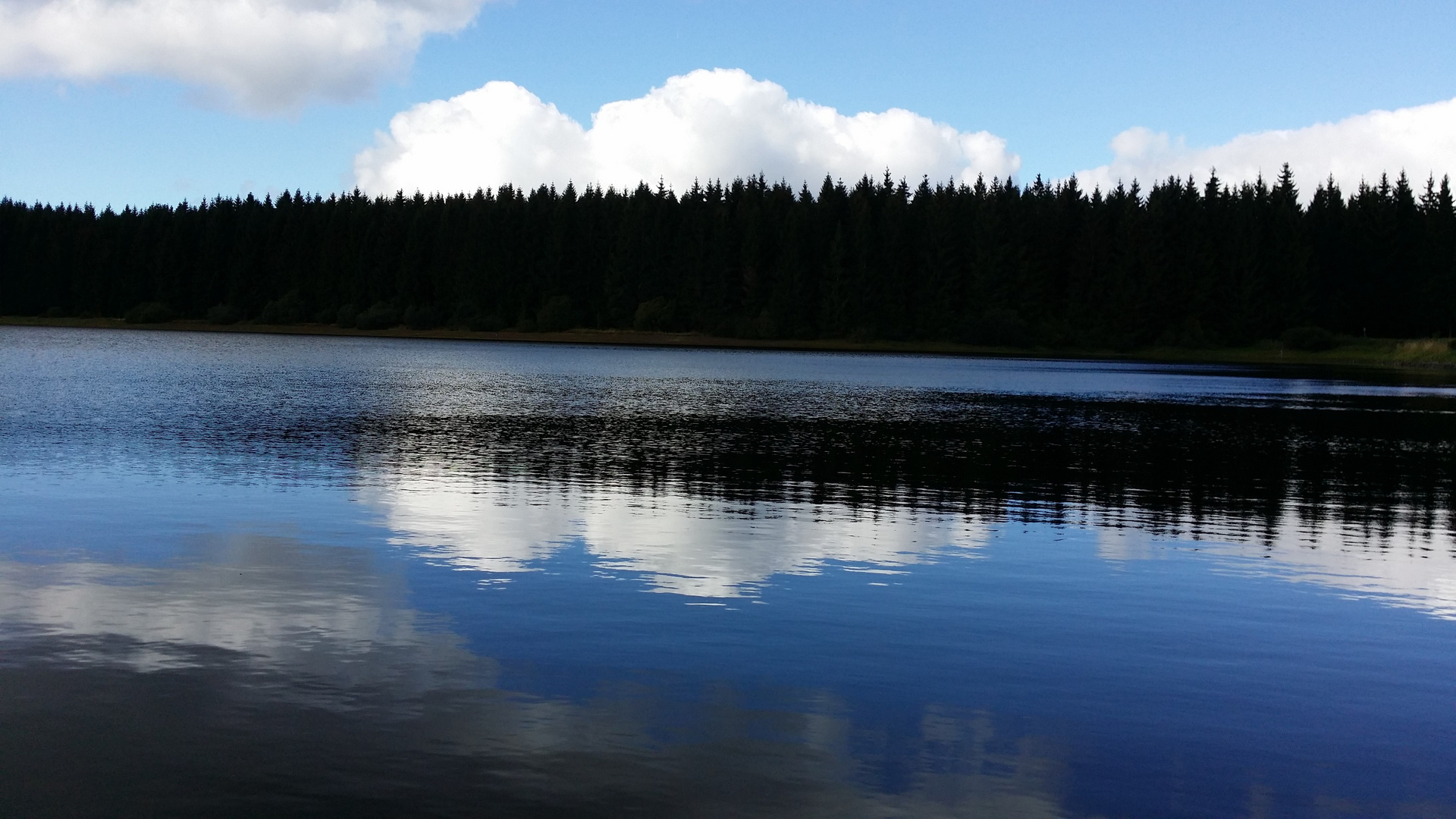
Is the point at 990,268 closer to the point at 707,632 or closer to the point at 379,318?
the point at 379,318

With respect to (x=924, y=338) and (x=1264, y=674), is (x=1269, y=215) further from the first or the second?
(x=1264, y=674)

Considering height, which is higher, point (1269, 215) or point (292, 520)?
point (1269, 215)

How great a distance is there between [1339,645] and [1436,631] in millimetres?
1848

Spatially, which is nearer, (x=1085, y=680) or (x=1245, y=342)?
(x=1085, y=680)

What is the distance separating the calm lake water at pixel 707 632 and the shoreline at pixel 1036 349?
381ft

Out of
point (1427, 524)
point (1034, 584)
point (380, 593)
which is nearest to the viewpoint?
point (380, 593)

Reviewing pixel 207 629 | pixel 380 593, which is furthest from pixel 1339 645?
pixel 207 629

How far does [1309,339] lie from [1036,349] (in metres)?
32.6

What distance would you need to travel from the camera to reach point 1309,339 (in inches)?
6196

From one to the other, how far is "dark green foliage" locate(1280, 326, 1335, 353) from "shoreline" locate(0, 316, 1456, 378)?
75 cm

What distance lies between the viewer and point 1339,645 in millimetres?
15023

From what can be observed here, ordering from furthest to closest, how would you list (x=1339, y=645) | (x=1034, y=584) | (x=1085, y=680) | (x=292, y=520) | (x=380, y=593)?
(x=292, y=520) → (x=1034, y=584) → (x=380, y=593) → (x=1339, y=645) → (x=1085, y=680)

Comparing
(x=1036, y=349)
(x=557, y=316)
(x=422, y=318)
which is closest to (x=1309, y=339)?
(x=1036, y=349)

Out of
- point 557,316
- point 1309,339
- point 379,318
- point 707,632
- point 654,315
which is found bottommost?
point 707,632
